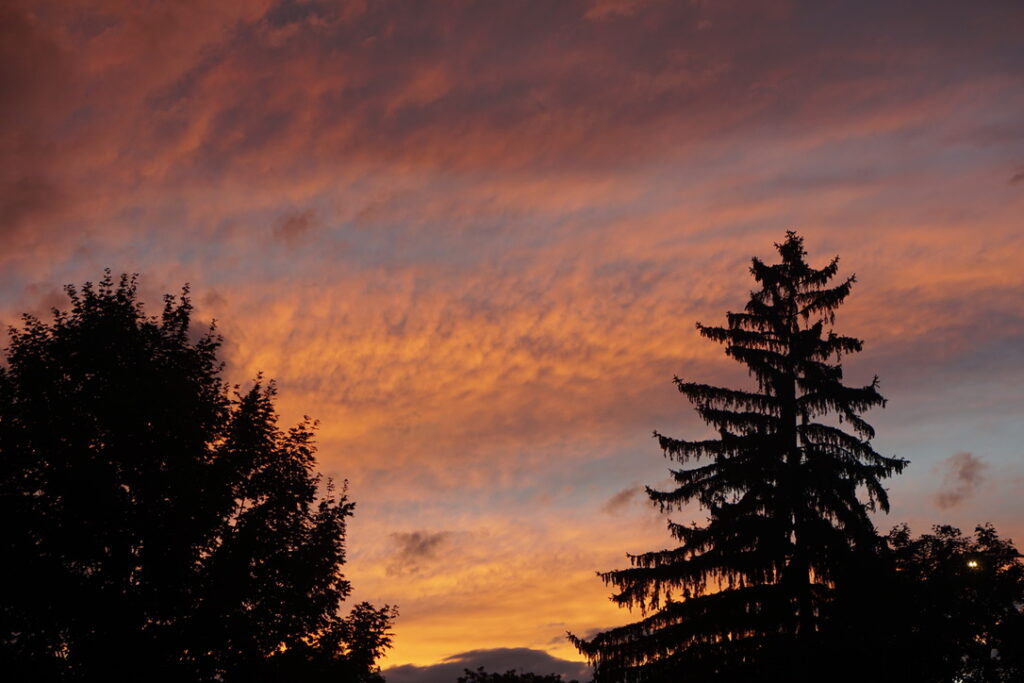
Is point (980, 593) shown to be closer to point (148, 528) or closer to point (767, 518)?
point (767, 518)

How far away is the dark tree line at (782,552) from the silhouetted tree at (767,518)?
40 millimetres

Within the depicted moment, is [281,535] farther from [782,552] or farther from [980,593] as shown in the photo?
[980,593]

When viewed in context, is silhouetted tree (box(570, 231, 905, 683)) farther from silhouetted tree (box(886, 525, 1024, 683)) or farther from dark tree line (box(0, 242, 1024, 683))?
silhouetted tree (box(886, 525, 1024, 683))

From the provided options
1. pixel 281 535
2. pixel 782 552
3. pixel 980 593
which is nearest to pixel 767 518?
pixel 782 552

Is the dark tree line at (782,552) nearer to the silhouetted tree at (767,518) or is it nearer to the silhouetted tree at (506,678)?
the silhouetted tree at (767,518)

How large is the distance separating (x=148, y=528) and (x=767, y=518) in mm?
18590

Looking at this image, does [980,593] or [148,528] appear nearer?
[148,528]

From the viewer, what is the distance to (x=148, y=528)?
2338 centimetres

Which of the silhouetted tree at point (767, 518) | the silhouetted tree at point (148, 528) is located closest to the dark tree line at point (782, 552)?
the silhouetted tree at point (767, 518)

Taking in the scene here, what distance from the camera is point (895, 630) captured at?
2789 centimetres

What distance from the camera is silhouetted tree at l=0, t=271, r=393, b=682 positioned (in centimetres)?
2227

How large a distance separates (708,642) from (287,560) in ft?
46.3

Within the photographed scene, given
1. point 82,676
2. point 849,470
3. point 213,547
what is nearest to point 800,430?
point 849,470

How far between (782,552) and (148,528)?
18780 mm
